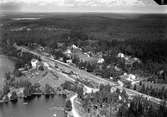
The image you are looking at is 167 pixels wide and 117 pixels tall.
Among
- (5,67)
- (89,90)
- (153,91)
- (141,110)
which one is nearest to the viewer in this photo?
(141,110)

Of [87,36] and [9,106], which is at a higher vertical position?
[87,36]

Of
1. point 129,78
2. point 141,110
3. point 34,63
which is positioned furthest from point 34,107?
point 34,63

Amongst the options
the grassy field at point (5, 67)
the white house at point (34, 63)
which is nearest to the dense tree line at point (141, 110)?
the grassy field at point (5, 67)

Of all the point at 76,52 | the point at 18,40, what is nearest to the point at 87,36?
the point at 76,52

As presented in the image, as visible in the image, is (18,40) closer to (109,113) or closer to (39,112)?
(39,112)

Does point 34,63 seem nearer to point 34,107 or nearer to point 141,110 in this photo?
point 34,107

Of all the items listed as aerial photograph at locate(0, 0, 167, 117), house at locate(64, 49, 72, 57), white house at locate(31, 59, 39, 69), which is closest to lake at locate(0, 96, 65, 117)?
aerial photograph at locate(0, 0, 167, 117)

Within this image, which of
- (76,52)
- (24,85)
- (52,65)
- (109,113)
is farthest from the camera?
(76,52)
